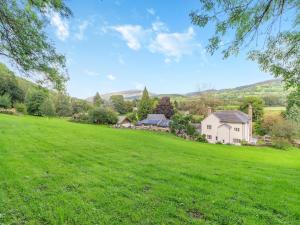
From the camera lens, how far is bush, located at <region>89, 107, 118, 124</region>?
55.0 m

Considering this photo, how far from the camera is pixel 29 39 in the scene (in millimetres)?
5316

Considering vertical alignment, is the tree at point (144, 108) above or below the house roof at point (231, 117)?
above

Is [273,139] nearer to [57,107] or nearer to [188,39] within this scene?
[188,39]

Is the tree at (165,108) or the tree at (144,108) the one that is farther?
the tree at (144,108)

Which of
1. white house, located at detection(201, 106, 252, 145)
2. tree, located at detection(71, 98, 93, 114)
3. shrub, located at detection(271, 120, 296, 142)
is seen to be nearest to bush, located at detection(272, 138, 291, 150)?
shrub, located at detection(271, 120, 296, 142)

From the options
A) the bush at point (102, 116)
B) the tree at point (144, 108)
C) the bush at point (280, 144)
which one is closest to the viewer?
the bush at point (280, 144)

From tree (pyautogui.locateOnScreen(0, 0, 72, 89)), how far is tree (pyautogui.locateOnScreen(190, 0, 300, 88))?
11.0ft

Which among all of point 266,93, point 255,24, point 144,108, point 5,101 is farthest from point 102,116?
point 255,24

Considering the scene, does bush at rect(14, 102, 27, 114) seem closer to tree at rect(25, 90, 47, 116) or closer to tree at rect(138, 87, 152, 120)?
tree at rect(25, 90, 47, 116)

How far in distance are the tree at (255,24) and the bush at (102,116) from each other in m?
52.0

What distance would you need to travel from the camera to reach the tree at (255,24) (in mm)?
4488

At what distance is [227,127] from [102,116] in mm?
30241

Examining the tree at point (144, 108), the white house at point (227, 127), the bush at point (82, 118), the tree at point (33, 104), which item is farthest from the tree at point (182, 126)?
the tree at point (33, 104)

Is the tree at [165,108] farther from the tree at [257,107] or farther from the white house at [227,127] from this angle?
the white house at [227,127]
